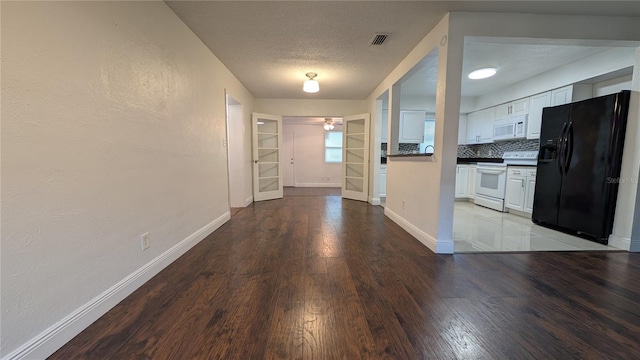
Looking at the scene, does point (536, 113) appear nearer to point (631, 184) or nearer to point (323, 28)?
point (631, 184)

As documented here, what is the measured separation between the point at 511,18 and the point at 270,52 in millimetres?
2512

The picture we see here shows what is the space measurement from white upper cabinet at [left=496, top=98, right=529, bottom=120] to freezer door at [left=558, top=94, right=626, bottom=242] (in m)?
1.47

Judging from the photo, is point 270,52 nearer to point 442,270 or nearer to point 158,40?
point 158,40

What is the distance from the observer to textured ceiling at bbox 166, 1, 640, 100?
201 centimetres

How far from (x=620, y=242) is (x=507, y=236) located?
0.95 metres

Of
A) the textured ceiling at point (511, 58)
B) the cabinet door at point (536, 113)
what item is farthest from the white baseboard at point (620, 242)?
the cabinet door at point (536, 113)

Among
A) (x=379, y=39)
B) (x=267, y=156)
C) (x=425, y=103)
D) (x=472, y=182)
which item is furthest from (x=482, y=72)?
(x=267, y=156)

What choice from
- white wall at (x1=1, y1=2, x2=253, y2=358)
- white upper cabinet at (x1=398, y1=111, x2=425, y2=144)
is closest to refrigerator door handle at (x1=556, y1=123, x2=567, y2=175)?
white upper cabinet at (x1=398, y1=111, x2=425, y2=144)

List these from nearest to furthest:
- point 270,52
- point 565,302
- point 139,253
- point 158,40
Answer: point 565,302, point 139,253, point 158,40, point 270,52

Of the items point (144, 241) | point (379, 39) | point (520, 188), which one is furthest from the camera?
point (520, 188)

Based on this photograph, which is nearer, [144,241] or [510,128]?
[144,241]

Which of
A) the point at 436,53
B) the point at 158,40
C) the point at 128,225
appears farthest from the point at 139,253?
the point at 436,53

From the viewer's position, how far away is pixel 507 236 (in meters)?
2.89

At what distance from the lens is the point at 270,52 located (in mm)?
2889
